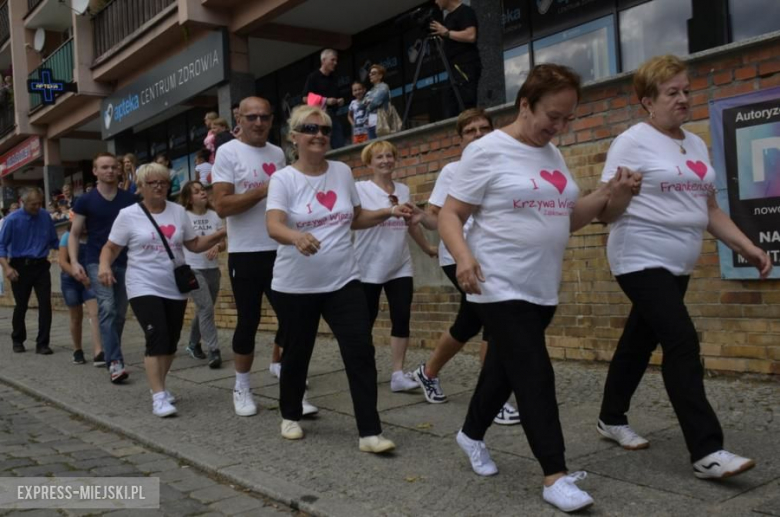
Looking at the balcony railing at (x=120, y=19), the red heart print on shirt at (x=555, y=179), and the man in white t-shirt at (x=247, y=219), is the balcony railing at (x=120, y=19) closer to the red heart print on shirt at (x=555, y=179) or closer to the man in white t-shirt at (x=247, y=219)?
the man in white t-shirt at (x=247, y=219)

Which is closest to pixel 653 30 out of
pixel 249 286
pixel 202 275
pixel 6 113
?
pixel 202 275

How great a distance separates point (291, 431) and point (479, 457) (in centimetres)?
138

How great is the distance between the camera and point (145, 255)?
584 centimetres

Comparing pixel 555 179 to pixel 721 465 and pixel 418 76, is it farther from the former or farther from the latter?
pixel 418 76

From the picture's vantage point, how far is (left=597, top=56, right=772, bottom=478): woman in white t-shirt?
3574mm

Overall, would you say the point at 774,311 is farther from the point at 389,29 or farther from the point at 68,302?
the point at 389,29

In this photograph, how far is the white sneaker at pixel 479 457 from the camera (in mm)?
3861

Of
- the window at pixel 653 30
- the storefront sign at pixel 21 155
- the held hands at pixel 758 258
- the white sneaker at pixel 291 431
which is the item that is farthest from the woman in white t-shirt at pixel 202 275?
the storefront sign at pixel 21 155

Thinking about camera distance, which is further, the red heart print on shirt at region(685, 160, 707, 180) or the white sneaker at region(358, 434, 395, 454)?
the white sneaker at region(358, 434, 395, 454)

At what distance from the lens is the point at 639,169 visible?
371 cm

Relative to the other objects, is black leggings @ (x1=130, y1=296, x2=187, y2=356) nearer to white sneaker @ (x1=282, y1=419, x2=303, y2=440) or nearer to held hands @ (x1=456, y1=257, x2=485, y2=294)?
white sneaker @ (x1=282, y1=419, x2=303, y2=440)

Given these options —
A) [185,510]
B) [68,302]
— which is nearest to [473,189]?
[185,510]

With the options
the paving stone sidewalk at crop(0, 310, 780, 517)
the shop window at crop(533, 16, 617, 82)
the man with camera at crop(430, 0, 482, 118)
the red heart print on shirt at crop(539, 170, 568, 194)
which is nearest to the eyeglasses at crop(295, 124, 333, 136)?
the red heart print on shirt at crop(539, 170, 568, 194)

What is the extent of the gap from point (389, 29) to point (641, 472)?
1128cm
